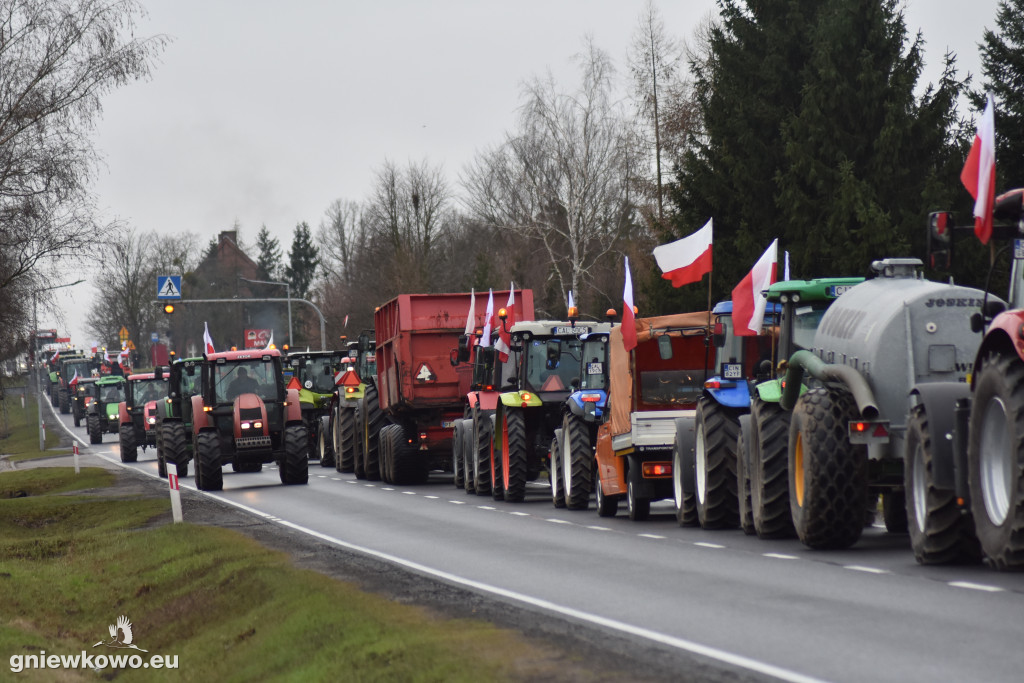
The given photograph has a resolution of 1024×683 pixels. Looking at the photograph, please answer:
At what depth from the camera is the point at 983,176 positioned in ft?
36.9

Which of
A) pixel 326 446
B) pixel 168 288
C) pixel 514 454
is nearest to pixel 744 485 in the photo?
pixel 514 454

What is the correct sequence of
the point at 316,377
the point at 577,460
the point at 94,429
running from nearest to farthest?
the point at 577,460, the point at 316,377, the point at 94,429

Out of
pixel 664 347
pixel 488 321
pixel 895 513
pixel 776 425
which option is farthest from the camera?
pixel 488 321

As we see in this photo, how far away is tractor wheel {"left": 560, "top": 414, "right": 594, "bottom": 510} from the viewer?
2134 centimetres

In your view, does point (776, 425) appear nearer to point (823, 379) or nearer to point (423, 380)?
point (823, 379)

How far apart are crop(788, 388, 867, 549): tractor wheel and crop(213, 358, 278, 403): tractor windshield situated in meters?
20.1

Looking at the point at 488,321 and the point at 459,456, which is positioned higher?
the point at 488,321

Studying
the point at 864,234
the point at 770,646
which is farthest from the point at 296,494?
the point at 770,646

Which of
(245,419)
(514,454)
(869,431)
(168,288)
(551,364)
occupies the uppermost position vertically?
(168,288)

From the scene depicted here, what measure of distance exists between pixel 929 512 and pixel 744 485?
4.58 metres

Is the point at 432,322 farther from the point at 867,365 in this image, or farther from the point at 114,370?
the point at 114,370

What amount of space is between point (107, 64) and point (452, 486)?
10233mm

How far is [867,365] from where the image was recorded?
13.4m

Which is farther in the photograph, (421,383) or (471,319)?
Answer: (421,383)
